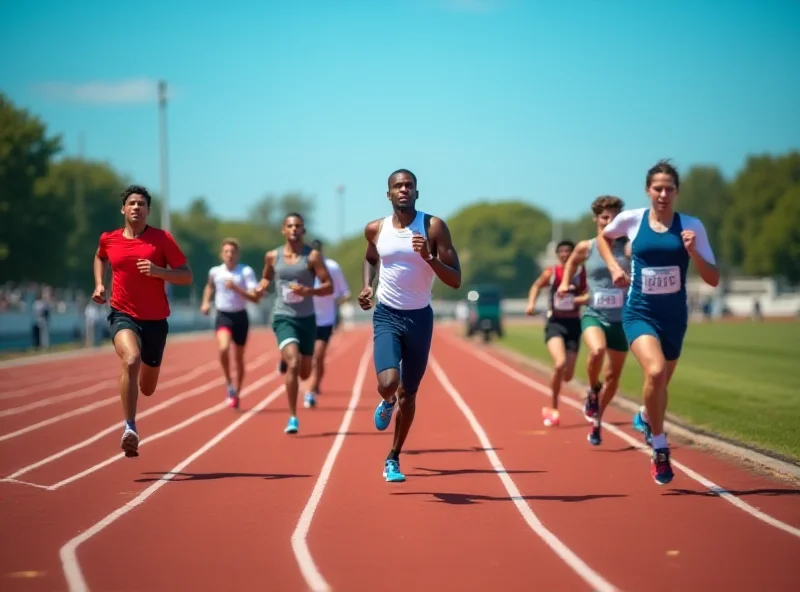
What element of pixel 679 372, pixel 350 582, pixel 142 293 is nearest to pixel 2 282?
pixel 679 372

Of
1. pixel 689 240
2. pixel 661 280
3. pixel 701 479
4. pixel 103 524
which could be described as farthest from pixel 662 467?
pixel 103 524

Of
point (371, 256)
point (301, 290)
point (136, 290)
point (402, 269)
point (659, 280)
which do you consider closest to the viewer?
point (659, 280)

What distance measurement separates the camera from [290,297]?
40.6 ft

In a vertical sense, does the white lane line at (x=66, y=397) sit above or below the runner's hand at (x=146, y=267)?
below

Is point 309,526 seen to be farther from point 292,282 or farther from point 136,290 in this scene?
point 292,282

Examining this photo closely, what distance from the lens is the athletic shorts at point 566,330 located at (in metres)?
13.0

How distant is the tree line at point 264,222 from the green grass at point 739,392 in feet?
105

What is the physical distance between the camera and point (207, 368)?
27.2 metres

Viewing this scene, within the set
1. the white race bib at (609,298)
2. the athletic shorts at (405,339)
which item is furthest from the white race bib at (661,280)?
the white race bib at (609,298)

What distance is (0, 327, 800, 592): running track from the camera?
5.74 meters

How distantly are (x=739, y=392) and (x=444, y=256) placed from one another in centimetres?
1113

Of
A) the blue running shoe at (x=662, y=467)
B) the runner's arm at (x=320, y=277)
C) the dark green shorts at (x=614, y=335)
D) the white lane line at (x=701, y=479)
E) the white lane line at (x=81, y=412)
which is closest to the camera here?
the white lane line at (x=701, y=479)

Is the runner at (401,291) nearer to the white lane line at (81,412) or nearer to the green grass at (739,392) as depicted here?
the green grass at (739,392)

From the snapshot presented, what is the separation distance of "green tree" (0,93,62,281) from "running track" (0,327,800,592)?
134ft
